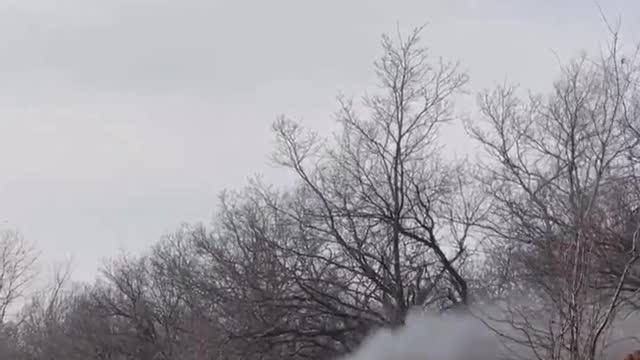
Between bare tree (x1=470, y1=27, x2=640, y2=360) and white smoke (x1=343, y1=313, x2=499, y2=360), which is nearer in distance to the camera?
bare tree (x1=470, y1=27, x2=640, y2=360)

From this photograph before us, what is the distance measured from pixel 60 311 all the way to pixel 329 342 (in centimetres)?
4400

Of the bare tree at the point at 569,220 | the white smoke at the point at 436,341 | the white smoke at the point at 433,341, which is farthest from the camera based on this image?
the white smoke at the point at 433,341

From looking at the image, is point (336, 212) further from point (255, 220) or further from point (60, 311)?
point (60, 311)

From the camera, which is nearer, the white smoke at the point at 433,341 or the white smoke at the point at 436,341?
the white smoke at the point at 436,341

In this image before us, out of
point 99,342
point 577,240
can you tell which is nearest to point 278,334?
point 577,240

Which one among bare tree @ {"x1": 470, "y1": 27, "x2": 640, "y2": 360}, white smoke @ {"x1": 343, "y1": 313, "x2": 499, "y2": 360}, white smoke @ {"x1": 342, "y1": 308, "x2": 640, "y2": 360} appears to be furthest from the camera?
white smoke @ {"x1": 343, "y1": 313, "x2": 499, "y2": 360}

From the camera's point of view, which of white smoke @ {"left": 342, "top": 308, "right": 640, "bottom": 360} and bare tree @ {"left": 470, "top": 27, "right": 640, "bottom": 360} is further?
white smoke @ {"left": 342, "top": 308, "right": 640, "bottom": 360}

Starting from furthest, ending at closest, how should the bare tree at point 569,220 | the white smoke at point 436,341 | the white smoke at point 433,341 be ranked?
the white smoke at point 433,341
the white smoke at point 436,341
the bare tree at point 569,220

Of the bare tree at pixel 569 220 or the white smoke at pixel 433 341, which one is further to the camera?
the white smoke at pixel 433 341

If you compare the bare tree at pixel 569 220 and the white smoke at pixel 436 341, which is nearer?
the bare tree at pixel 569 220

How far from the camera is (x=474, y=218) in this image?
27.6m

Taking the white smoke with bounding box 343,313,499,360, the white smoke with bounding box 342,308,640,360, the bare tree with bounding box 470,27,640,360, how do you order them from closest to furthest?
the bare tree with bounding box 470,27,640,360
the white smoke with bounding box 342,308,640,360
the white smoke with bounding box 343,313,499,360

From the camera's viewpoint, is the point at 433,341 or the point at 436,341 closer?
the point at 436,341

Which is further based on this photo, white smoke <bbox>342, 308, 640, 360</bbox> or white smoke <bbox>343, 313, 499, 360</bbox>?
white smoke <bbox>343, 313, 499, 360</bbox>
